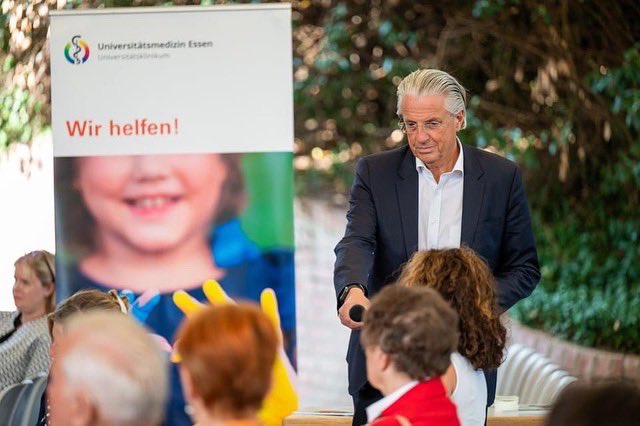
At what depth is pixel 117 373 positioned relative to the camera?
2203mm

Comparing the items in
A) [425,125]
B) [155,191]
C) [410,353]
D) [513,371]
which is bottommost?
[513,371]

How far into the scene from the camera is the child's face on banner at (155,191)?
5.04 m

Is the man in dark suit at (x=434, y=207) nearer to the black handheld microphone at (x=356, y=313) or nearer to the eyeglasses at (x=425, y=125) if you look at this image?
the eyeglasses at (x=425, y=125)

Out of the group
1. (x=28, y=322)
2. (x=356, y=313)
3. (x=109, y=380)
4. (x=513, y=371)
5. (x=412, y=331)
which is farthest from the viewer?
(x=513, y=371)

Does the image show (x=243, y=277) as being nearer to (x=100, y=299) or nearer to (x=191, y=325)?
(x=100, y=299)

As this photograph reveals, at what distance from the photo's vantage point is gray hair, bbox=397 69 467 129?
3545 mm

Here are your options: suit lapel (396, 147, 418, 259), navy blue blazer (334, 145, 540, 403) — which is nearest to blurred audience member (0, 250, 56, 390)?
navy blue blazer (334, 145, 540, 403)

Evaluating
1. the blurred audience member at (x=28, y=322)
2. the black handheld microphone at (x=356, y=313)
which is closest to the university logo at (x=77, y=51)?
the blurred audience member at (x=28, y=322)

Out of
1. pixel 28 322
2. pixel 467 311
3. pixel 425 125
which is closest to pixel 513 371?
pixel 28 322

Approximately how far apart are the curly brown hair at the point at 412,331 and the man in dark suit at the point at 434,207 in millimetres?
799

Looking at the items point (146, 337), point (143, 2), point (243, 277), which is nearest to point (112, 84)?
point (243, 277)

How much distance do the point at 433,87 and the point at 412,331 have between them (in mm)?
1067

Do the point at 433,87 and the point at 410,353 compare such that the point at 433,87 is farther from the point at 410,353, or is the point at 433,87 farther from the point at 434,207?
the point at 410,353

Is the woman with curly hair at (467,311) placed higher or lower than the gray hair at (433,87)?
lower
